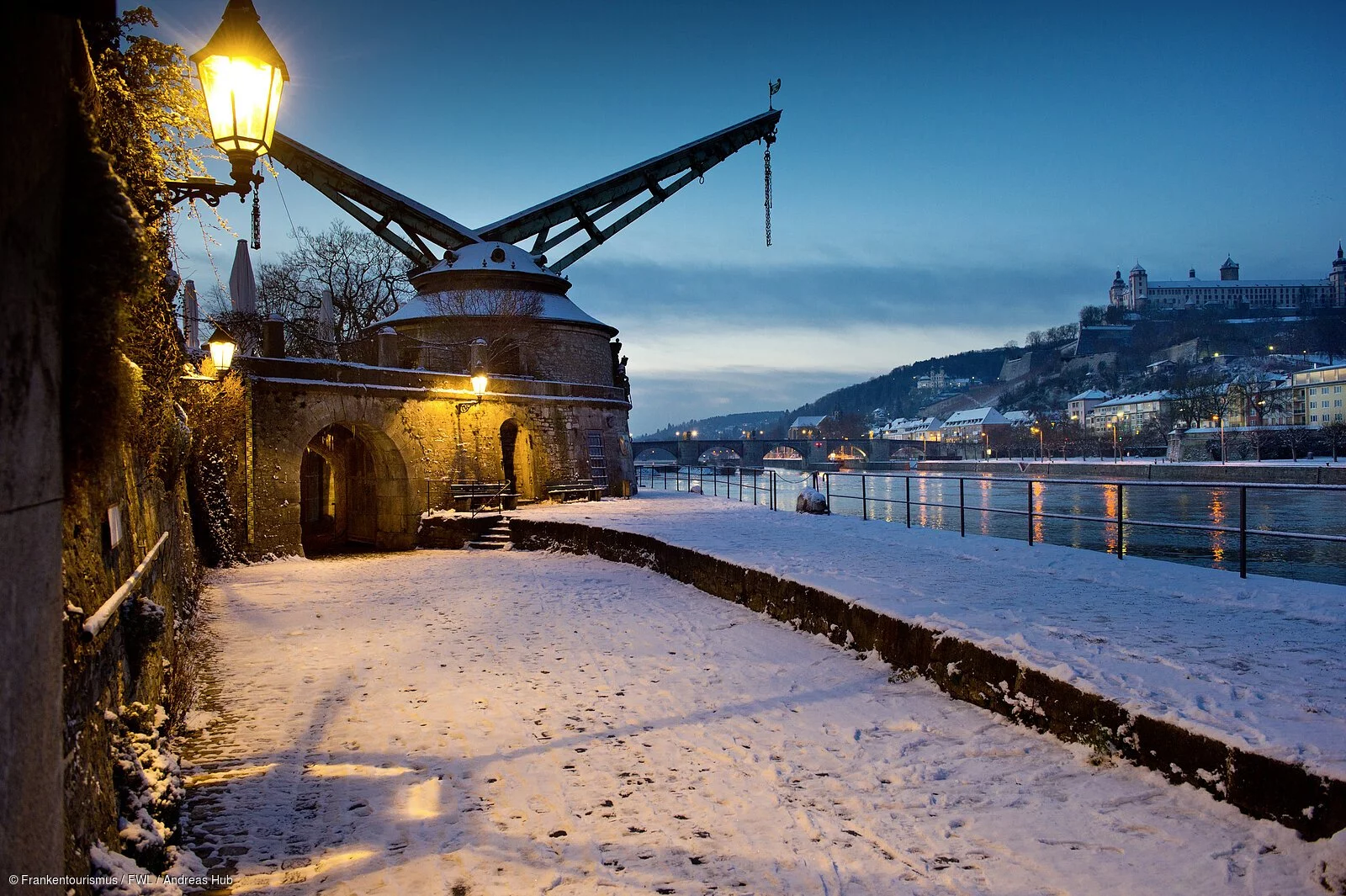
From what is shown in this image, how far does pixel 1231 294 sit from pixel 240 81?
17402 centimetres

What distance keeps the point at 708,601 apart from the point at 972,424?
117600 millimetres

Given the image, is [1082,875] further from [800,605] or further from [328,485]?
[328,485]

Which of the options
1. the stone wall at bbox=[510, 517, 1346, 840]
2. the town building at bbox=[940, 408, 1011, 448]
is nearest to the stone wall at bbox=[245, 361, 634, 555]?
the stone wall at bbox=[510, 517, 1346, 840]

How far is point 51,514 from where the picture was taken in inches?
92.6

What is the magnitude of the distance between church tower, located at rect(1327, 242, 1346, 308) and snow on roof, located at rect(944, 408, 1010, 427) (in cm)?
6364

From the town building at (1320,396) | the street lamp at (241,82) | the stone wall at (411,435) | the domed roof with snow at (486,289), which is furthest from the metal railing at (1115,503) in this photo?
the town building at (1320,396)

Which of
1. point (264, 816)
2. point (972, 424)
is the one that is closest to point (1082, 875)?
point (264, 816)

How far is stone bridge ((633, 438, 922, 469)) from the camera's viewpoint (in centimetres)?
9362

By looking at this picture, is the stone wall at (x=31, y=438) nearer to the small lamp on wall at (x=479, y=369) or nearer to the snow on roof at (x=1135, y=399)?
the small lamp on wall at (x=479, y=369)

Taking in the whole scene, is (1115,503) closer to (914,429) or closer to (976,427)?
(976,427)

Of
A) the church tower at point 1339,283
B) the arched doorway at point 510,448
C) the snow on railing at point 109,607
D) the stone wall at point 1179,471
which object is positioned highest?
the church tower at point 1339,283

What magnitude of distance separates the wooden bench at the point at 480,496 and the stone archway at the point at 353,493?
1182 millimetres

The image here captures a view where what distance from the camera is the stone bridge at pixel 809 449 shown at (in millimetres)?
93625

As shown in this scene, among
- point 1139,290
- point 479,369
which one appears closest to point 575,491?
point 479,369
